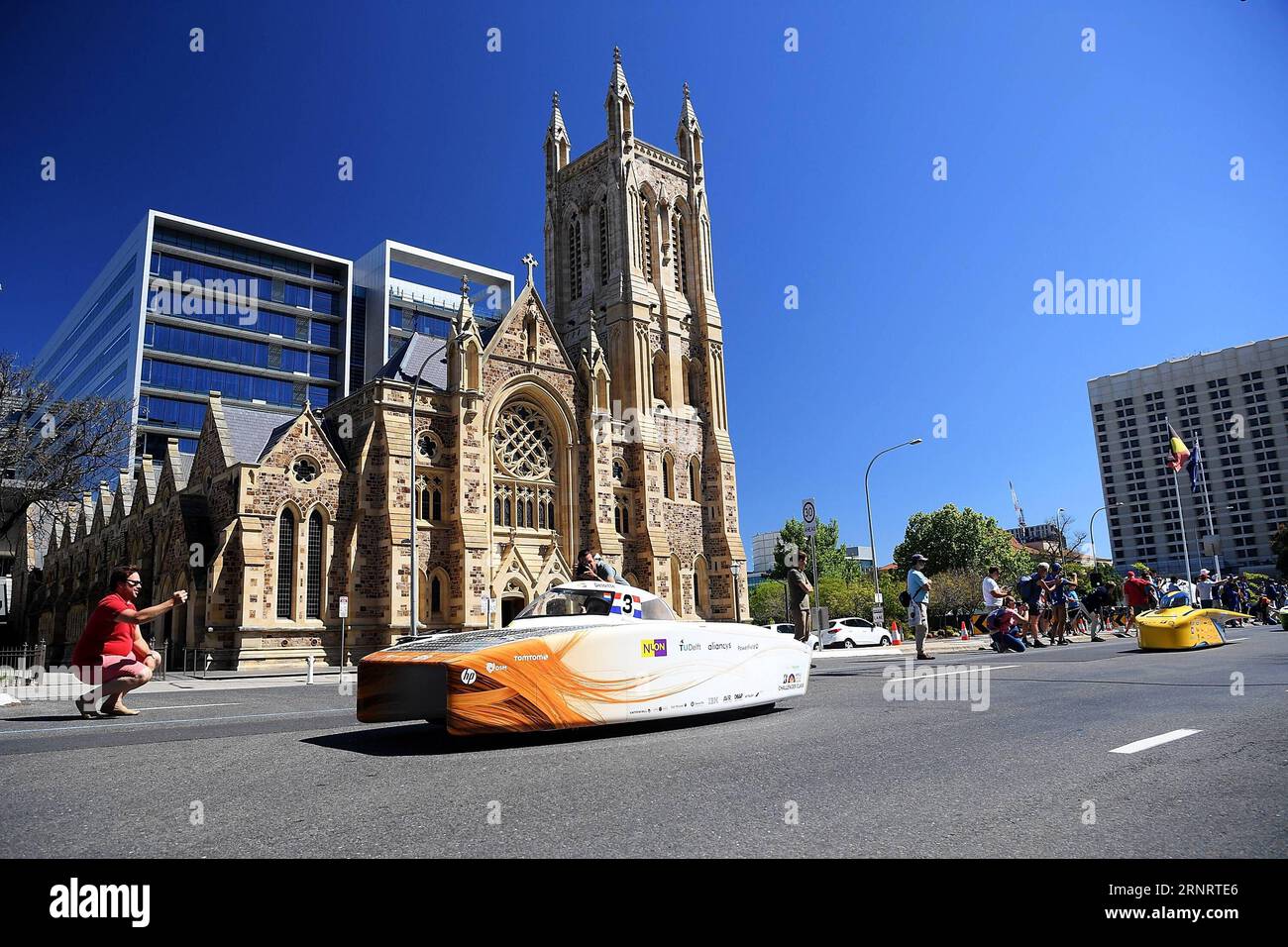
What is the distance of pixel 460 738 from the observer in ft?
23.4

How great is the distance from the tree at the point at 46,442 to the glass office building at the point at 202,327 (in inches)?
1321

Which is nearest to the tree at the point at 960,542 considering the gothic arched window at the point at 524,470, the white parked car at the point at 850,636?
the white parked car at the point at 850,636

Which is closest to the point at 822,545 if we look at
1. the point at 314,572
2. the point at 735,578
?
the point at 735,578

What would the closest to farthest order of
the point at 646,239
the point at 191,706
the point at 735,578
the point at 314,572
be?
the point at 191,706, the point at 314,572, the point at 735,578, the point at 646,239

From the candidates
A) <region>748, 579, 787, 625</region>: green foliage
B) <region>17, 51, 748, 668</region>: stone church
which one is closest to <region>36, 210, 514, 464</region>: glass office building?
<region>17, 51, 748, 668</region>: stone church

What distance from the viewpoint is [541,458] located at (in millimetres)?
41156

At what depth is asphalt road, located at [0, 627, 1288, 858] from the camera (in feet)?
12.2

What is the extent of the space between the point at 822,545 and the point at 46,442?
64.2 meters

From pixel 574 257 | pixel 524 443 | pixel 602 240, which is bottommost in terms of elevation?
pixel 524 443

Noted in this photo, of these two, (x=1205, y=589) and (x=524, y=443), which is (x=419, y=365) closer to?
(x=524, y=443)

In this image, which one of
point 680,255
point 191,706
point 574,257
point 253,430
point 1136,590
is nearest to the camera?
point 191,706

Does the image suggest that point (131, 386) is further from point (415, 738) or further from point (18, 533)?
point (415, 738)
